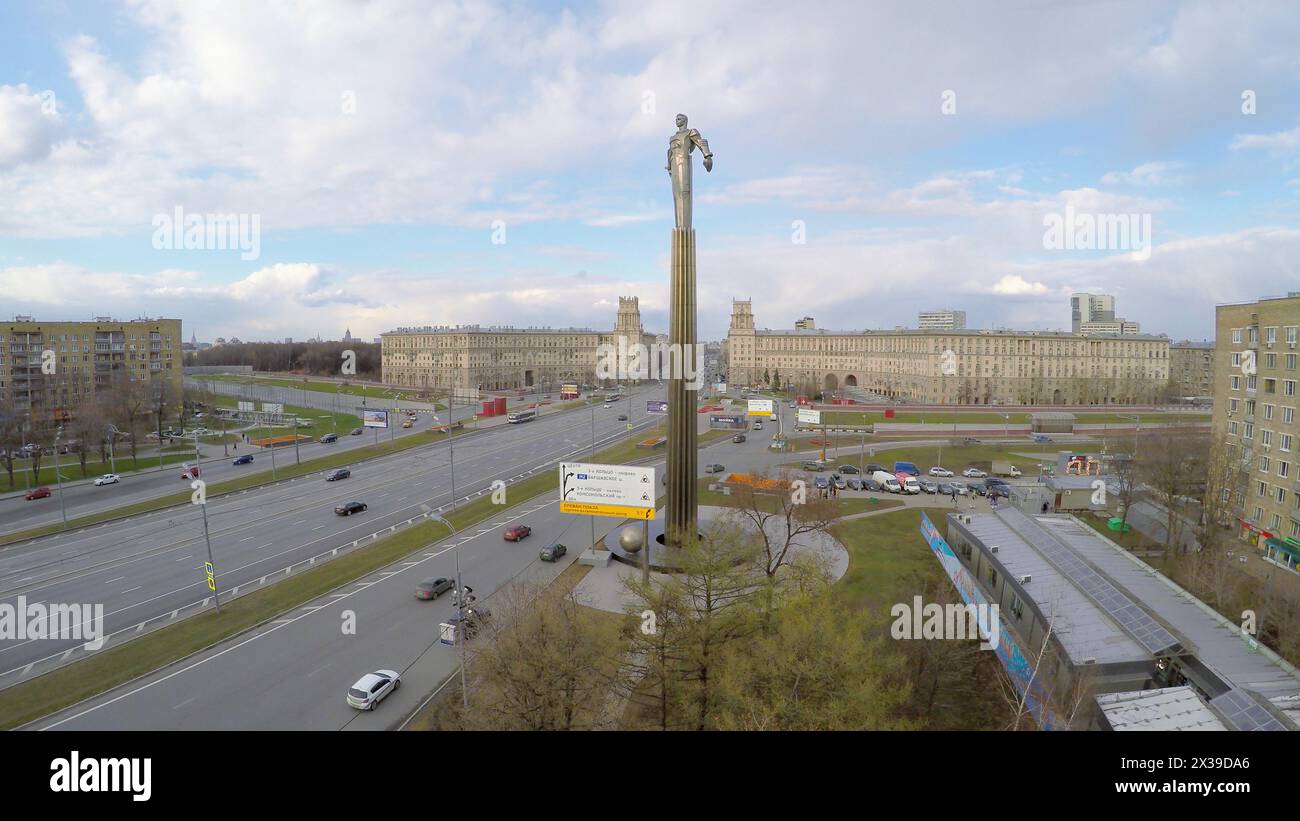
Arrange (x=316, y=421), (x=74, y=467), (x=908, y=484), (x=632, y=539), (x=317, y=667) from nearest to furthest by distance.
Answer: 1. (x=317, y=667)
2. (x=632, y=539)
3. (x=908, y=484)
4. (x=74, y=467)
5. (x=316, y=421)

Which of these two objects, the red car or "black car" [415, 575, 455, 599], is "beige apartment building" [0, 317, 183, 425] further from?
"black car" [415, 575, 455, 599]

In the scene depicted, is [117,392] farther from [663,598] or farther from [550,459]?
[663,598]

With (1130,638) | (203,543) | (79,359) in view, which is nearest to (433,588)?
(203,543)

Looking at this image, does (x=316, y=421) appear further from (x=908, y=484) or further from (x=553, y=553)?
(x=908, y=484)

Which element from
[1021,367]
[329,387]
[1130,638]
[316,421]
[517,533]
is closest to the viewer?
[1130,638]
